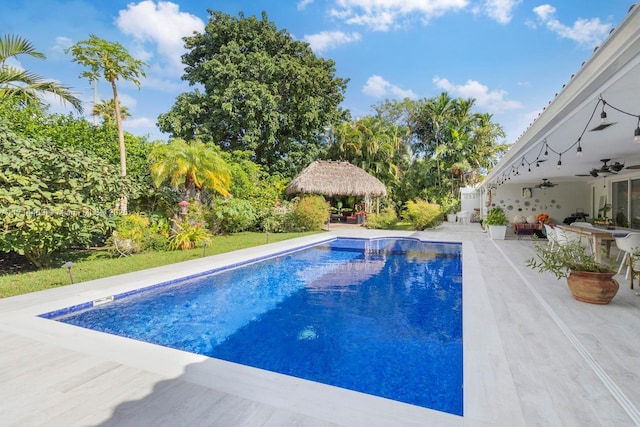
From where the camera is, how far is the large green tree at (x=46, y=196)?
243 inches

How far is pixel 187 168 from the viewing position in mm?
11836

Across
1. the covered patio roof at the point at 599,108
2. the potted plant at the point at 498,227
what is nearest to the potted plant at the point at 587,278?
the covered patio roof at the point at 599,108

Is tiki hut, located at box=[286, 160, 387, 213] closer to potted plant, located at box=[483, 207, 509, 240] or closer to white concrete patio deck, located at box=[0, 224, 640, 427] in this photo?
potted plant, located at box=[483, 207, 509, 240]

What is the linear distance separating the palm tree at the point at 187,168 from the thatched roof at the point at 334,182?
5956 mm

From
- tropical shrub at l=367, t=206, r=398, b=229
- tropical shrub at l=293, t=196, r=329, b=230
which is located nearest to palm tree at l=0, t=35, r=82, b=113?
tropical shrub at l=293, t=196, r=329, b=230

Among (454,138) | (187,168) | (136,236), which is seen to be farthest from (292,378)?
(454,138)

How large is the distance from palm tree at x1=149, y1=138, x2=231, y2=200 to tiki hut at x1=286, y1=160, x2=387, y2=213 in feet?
19.5

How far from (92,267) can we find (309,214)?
9.70 m

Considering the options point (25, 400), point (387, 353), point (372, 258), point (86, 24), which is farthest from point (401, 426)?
point (86, 24)

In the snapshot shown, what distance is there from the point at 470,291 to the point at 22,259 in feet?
34.5

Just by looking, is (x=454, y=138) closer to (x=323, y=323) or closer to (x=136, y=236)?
(x=136, y=236)

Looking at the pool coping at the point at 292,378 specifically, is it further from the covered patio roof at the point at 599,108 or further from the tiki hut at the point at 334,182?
the tiki hut at the point at 334,182

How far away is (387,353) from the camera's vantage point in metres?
3.97

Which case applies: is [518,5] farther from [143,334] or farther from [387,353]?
[143,334]
